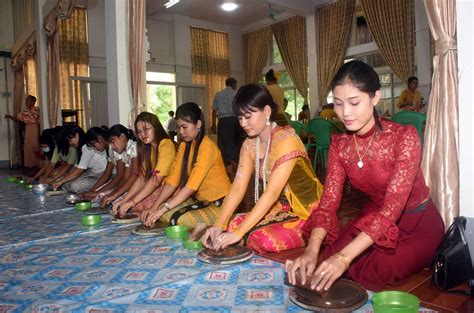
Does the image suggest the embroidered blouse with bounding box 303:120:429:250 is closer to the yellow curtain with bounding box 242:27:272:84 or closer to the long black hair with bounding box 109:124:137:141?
the long black hair with bounding box 109:124:137:141

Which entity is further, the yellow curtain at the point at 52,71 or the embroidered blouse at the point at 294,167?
the yellow curtain at the point at 52,71

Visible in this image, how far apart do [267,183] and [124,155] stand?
5.67 feet

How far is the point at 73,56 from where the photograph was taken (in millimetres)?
8609

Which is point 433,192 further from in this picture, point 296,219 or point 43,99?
point 43,99

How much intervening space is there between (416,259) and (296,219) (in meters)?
0.65

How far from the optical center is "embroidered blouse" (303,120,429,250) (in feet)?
4.36

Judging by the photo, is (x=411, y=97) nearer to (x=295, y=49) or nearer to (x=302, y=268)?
(x=295, y=49)

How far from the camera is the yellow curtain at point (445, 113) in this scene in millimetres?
1834

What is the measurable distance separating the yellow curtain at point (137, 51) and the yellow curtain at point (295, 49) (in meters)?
6.11

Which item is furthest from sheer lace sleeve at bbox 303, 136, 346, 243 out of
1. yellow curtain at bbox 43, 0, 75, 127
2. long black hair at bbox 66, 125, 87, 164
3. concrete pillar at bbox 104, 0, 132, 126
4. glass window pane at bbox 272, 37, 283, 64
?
glass window pane at bbox 272, 37, 283, 64

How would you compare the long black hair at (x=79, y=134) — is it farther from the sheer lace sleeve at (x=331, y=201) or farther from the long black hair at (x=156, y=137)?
the sheer lace sleeve at (x=331, y=201)

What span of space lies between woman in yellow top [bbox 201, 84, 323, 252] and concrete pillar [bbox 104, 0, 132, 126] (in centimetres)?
230

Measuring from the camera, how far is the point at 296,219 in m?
2.02

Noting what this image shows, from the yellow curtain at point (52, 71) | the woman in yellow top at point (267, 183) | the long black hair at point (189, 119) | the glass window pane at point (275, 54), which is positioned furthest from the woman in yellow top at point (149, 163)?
the glass window pane at point (275, 54)
